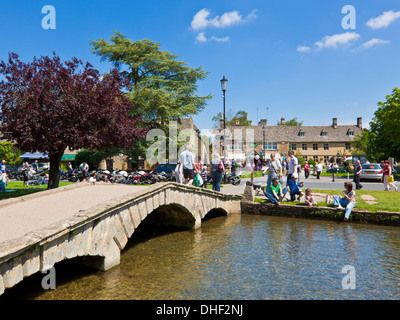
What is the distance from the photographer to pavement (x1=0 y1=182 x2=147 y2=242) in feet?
19.0

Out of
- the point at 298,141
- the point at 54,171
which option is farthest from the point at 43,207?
the point at 298,141

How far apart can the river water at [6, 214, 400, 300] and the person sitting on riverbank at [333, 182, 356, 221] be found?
122 centimetres

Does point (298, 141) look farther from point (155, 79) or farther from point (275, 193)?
point (275, 193)

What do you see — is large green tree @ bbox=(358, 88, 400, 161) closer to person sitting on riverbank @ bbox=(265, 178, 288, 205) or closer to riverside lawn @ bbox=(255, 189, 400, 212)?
riverside lawn @ bbox=(255, 189, 400, 212)

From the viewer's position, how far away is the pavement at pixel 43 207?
5.80 m

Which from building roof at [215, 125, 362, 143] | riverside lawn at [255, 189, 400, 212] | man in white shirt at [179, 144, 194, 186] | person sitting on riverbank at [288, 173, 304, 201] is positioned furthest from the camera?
building roof at [215, 125, 362, 143]

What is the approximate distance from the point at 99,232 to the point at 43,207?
2.03 metres

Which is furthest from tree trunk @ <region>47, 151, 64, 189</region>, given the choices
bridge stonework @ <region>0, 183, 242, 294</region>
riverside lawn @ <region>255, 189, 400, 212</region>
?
riverside lawn @ <region>255, 189, 400, 212</region>

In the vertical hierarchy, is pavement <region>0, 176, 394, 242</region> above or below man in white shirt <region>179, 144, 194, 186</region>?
below

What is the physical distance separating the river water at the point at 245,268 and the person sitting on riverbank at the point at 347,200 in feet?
4.02

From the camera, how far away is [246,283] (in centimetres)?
618

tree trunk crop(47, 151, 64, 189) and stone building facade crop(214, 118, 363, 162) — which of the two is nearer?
tree trunk crop(47, 151, 64, 189)
